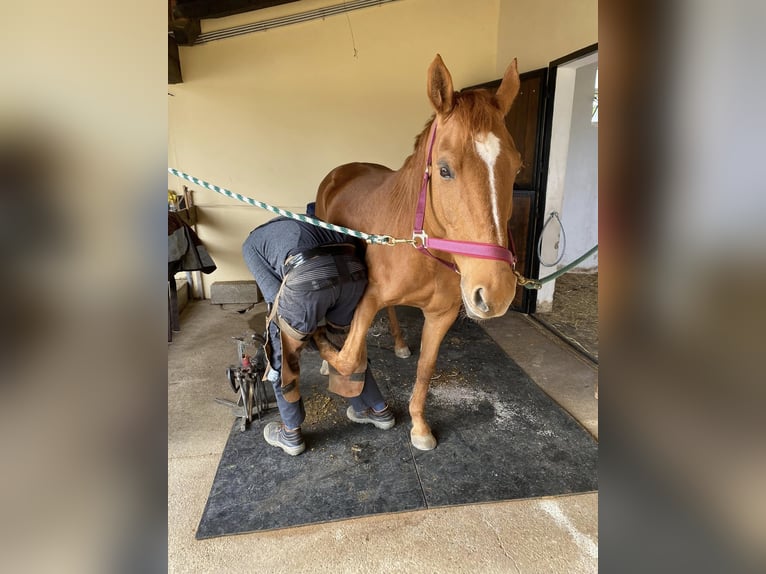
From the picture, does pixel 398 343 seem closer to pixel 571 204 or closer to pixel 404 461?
pixel 404 461

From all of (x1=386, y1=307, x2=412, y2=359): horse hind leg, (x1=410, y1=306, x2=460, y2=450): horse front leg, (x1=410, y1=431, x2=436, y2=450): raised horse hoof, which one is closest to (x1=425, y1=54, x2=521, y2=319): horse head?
(x1=410, y1=306, x2=460, y2=450): horse front leg

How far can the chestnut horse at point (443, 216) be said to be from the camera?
4.13 feet

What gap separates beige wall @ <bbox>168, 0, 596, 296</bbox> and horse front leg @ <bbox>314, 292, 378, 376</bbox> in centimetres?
316

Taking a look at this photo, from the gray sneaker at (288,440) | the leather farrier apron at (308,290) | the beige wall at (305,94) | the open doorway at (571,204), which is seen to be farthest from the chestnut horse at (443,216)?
the beige wall at (305,94)

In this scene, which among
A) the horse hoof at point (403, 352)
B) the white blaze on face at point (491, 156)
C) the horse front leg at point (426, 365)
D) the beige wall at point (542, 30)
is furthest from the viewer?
the horse hoof at point (403, 352)

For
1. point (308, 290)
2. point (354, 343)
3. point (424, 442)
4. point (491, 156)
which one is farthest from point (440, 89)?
point (424, 442)

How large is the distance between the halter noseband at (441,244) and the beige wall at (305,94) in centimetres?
351

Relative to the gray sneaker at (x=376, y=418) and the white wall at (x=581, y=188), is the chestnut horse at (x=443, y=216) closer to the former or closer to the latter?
the gray sneaker at (x=376, y=418)

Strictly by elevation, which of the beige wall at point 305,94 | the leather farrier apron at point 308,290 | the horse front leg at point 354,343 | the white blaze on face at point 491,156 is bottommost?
the horse front leg at point 354,343

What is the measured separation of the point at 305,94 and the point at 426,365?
12.2 ft

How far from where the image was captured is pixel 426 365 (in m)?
2.16
